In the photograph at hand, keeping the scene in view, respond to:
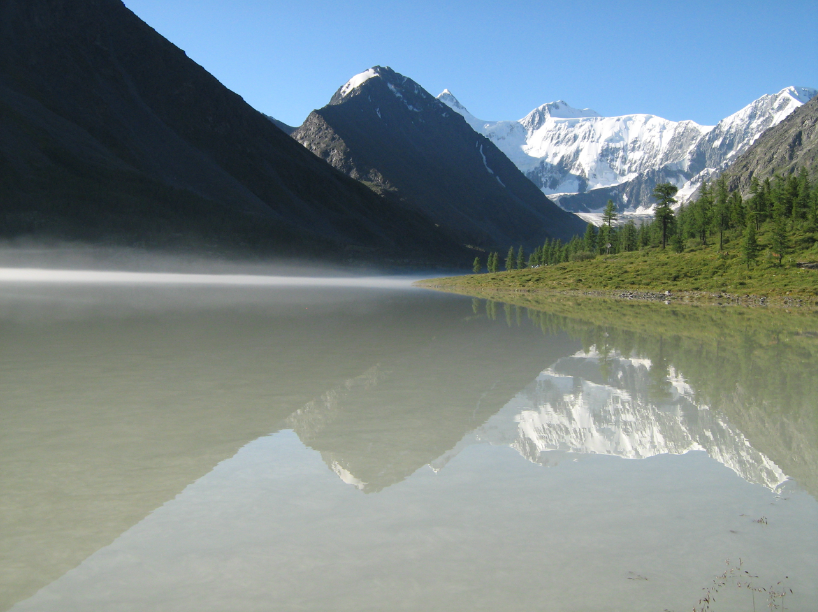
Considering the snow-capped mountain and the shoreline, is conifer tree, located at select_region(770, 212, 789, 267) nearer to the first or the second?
the shoreline

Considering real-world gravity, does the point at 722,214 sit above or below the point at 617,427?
above

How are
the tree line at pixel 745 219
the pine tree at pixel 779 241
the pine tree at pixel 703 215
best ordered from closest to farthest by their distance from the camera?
the pine tree at pixel 779 241
the tree line at pixel 745 219
the pine tree at pixel 703 215

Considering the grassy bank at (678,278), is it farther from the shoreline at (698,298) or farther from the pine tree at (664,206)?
the pine tree at (664,206)

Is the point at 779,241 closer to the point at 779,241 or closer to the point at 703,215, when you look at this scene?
the point at 779,241

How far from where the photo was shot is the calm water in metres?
6.48

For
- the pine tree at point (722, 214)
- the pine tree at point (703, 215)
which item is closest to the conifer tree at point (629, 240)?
the pine tree at point (703, 215)

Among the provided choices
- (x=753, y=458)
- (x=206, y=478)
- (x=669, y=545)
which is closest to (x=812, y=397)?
(x=753, y=458)

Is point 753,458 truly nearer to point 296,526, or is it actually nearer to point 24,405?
point 296,526

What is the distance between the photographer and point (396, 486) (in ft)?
30.8

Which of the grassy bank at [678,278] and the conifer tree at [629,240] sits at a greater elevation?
the conifer tree at [629,240]

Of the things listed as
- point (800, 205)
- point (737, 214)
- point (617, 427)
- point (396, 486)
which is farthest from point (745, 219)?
point (396, 486)

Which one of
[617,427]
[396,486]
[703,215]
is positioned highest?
[703,215]

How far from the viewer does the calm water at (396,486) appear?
648 cm

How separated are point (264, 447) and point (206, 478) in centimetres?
174
